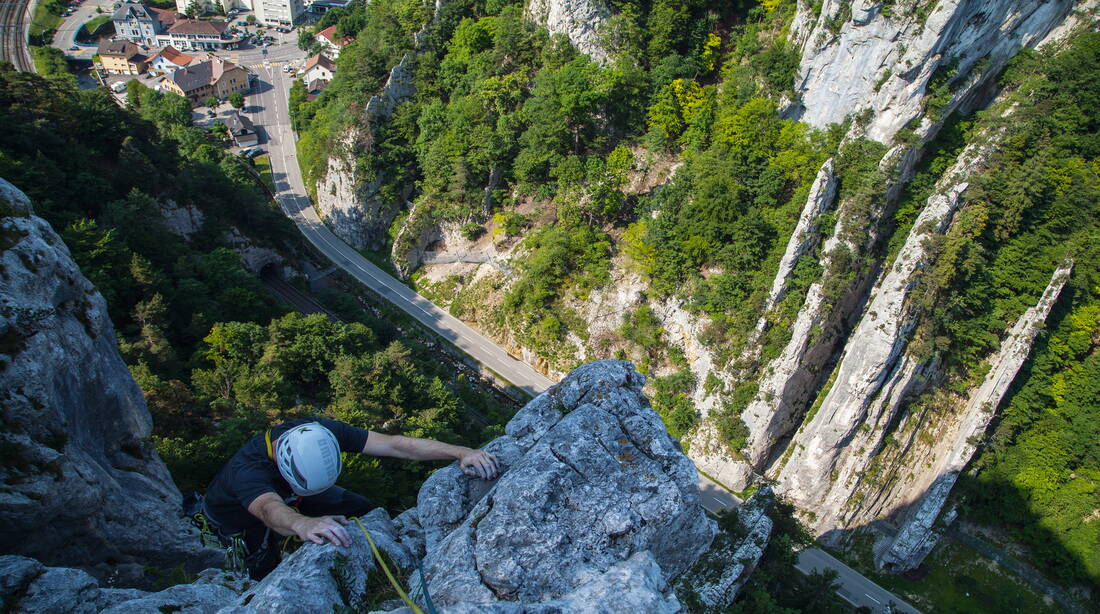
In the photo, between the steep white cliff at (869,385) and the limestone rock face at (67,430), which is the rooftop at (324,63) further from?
the limestone rock face at (67,430)

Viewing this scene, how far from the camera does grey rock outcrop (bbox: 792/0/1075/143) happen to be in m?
26.9

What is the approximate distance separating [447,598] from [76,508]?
5.54 m

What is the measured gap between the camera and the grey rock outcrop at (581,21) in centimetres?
3797

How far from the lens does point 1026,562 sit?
28.8 m

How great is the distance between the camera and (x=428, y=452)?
341 inches

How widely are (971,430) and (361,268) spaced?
4091cm

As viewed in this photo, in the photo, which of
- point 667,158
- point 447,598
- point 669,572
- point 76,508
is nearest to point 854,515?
point 667,158

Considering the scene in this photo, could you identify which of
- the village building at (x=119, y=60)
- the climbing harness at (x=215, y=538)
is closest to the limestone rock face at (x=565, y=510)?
the climbing harness at (x=215, y=538)

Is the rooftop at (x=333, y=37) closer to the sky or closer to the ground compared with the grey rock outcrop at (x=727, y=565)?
closer to the sky

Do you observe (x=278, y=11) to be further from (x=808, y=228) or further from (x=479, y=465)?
(x=479, y=465)

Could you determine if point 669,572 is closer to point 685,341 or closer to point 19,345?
point 19,345

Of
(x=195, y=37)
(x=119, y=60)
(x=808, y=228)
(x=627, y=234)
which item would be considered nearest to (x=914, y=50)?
(x=808, y=228)

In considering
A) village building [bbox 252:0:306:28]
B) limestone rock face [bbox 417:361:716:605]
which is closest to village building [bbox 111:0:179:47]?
village building [bbox 252:0:306:28]

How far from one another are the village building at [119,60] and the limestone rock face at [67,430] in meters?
81.5
